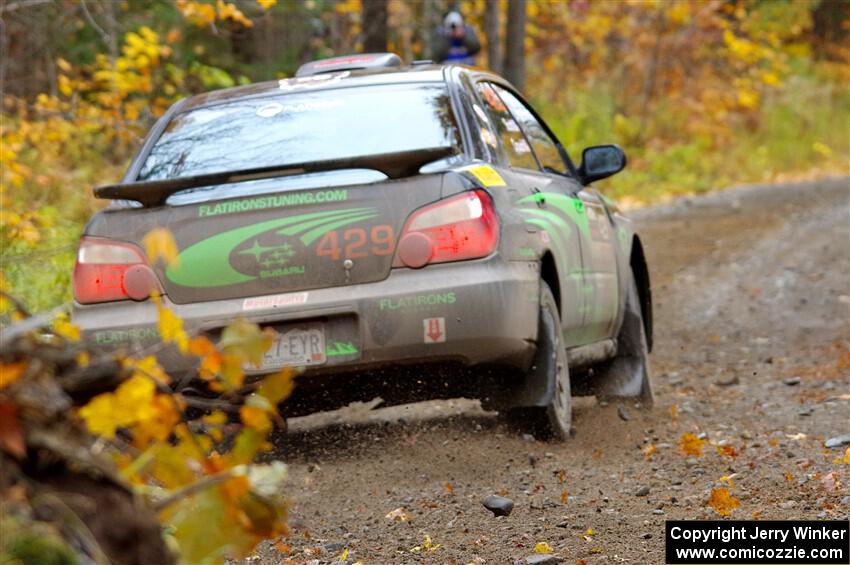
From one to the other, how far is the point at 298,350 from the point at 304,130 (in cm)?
105

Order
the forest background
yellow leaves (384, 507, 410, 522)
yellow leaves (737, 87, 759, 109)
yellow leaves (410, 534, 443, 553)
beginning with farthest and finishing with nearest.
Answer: yellow leaves (737, 87, 759, 109)
the forest background
yellow leaves (384, 507, 410, 522)
yellow leaves (410, 534, 443, 553)

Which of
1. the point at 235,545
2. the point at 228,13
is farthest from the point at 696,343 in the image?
the point at 235,545

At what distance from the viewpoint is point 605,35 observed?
2894cm

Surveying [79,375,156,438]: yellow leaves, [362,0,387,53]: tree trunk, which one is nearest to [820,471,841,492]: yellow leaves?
[79,375,156,438]: yellow leaves

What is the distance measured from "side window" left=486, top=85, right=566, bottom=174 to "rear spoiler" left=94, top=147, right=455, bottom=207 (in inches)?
64.0

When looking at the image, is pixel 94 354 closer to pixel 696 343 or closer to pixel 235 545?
pixel 235 545

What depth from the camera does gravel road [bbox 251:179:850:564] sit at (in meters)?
4.69

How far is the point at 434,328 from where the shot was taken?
5625 millimetres

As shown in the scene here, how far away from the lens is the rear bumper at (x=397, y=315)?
561cm

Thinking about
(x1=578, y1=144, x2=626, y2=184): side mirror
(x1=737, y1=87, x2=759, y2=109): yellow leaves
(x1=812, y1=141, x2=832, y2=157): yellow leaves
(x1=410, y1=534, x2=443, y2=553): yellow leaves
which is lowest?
(x1=812, y1=141, x2=832, y2=157): yellow leaves

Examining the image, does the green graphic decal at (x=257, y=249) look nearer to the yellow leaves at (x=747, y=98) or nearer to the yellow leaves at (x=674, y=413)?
the yellow leaves at (x=674, y=413)

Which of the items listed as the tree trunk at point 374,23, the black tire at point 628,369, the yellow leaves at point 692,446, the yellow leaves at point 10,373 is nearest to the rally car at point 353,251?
the yellow leaves at point 692,446

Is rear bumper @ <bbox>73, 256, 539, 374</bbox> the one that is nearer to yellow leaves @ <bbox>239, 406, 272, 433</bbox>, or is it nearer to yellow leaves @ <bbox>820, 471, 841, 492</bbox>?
yellow leaves @ <bbox>820, 471, 841, 492</bbox>

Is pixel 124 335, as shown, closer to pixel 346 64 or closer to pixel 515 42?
pixel 346 64
